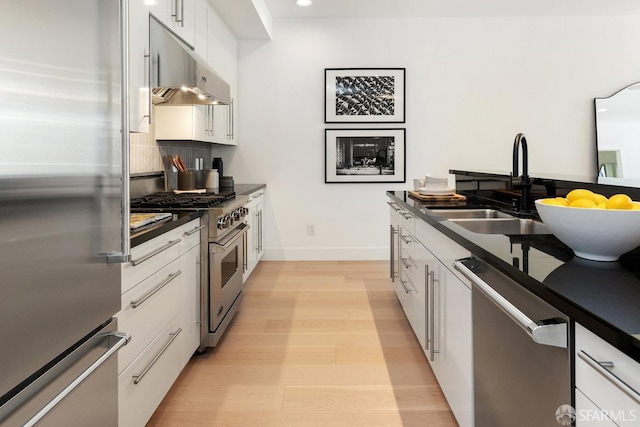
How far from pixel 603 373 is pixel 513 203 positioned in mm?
1779

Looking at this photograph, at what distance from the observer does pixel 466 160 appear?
488cm

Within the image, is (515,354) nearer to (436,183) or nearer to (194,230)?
(194,230)

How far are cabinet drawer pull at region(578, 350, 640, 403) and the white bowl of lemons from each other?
0.43 metres

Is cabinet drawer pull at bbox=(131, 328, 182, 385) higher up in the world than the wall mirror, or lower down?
lower down

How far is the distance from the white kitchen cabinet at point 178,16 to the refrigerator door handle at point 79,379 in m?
1.92

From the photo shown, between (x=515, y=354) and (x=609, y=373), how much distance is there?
434mm

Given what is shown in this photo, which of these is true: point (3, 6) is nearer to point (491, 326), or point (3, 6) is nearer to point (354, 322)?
point (491, 326)

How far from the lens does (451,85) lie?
4805 millimetres

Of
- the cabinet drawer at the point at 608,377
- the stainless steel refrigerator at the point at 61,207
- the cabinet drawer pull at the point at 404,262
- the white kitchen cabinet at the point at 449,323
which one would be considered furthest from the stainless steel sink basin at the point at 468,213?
the stainless steel refrigerator at the point at 61,207

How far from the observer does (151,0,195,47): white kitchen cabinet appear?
2553mm

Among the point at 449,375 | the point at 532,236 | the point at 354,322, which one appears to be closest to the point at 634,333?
the point at 532,236

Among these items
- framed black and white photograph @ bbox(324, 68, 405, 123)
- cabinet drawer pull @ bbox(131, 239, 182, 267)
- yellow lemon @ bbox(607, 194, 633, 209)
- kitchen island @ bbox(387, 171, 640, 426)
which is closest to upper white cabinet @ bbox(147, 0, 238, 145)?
framed black and white photograph @ bbox(324, 68, 405, 123)

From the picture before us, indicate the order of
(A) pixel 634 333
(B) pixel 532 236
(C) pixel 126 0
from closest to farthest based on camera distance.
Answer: (A) pixel 634 333 → (C) pixel 126 0 → (B) pixel 532 236

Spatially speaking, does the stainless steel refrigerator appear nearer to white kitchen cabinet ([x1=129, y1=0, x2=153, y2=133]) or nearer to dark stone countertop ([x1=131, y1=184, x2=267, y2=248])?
dark stone countertop ([x1=131, y1=184, x2=267, y2=248])
